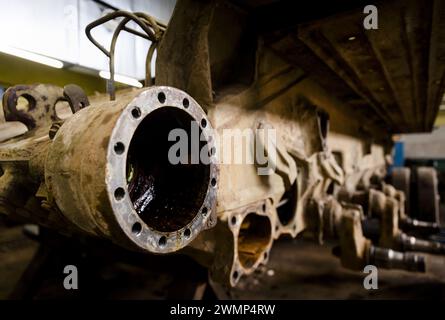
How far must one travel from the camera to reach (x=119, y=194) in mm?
488

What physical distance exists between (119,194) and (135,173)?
0.83 feet

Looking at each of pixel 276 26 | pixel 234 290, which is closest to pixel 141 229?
pixel 276 26

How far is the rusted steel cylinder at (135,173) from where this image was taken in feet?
1.60

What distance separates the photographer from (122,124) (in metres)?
0.50

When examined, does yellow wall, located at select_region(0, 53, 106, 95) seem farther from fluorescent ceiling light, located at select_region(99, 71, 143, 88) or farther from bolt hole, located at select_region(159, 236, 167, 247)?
bolt hole, located at select_region(159, 236, 167, 247)

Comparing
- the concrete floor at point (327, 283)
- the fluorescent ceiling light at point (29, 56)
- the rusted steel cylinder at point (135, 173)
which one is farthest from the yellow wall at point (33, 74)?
the concrete floor at point (327, 283)

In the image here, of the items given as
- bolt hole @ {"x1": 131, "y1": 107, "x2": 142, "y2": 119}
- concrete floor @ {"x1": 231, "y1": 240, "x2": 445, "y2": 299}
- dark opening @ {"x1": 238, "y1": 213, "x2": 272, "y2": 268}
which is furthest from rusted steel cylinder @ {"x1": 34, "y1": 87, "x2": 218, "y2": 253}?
concrete floor @ {"x1": 231, "y1": 240, "x2": 445, "y2": 299}

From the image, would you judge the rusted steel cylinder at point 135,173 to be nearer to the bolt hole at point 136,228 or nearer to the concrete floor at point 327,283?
the bolt hole at point 136,228

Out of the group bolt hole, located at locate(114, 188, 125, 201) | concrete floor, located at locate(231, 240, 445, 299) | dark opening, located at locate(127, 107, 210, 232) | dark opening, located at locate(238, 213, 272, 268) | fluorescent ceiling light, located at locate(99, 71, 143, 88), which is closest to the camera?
bolt hole, located at locate(114, 188, 125, 201)

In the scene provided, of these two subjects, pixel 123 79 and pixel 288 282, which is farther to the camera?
pixel 288 282

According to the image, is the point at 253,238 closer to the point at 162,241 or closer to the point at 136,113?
the point at 162,241

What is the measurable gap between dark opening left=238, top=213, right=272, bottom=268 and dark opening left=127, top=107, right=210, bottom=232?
474 millimetres

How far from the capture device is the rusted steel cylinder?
1.60ft

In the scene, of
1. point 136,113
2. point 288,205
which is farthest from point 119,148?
point 288,205
